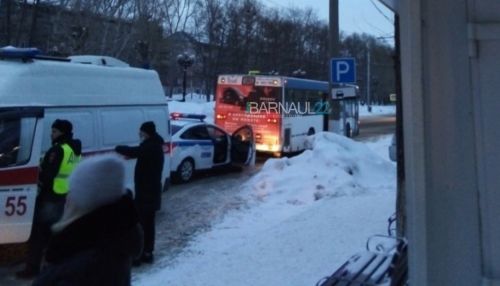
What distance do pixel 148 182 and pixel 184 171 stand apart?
8.37 meters

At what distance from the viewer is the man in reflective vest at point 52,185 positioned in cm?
766

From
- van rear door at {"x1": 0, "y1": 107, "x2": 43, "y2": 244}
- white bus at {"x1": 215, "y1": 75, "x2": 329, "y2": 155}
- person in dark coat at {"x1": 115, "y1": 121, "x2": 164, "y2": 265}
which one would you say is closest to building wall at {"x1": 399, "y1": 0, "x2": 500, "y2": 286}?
person in dark coat at {"x1": 115, "y1": 121, "x2": 164, "y2": 265}

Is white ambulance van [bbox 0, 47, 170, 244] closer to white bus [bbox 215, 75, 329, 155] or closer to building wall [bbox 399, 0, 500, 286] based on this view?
building wall [bbox 399, 0, 500, 286]

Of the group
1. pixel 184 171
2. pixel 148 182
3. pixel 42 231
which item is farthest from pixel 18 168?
pixel 184 171

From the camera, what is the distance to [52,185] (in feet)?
25.2

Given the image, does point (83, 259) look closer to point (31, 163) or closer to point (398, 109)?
point (398, 109)

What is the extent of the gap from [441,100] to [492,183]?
44cm

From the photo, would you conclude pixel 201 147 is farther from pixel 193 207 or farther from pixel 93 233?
pixel 93 233

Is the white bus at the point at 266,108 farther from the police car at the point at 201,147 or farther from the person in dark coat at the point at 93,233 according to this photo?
the person in dark coat at the point at 93,233

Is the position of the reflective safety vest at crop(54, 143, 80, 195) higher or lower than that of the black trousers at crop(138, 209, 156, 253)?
higher

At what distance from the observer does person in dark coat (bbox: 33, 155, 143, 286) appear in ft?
9.29

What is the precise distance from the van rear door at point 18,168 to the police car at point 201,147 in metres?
7.70

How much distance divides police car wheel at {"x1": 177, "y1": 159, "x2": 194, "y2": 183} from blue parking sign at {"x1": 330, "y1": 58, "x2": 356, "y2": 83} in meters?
4.17

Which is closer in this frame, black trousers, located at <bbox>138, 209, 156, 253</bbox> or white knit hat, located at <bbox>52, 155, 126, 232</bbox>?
white knit hat, located at <bbox>52, 155, 126, 232</bbox>
